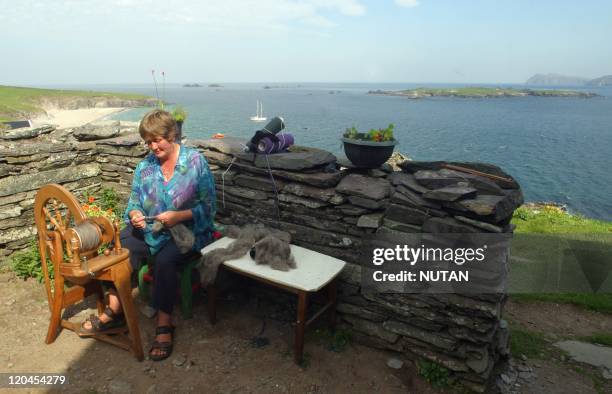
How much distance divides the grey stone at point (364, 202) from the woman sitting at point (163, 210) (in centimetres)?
155

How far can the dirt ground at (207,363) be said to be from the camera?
3270 millimetres

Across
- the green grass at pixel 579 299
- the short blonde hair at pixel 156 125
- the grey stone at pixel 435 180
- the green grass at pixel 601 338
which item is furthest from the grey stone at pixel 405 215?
the green grass at pixel 579 299

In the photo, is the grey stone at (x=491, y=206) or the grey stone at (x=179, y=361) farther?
the grey stone at (x=179, y=361)

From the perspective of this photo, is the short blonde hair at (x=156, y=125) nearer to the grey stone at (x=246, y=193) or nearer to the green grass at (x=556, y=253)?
the grey stone at (x=246, y=193)

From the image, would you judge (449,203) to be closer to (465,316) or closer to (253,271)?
(465,316)

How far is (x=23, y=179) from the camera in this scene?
5035 mm

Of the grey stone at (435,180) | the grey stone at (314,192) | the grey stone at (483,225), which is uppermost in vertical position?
the grey stone at (435,180)

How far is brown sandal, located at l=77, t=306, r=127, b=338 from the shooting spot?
146 inches

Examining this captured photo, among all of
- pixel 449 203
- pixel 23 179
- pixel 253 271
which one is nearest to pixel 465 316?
pixel 449 203

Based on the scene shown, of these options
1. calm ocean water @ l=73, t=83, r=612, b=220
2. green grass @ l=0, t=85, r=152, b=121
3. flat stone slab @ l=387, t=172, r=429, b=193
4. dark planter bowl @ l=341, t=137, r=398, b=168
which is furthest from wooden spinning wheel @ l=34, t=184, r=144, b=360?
green grass @ l=0, t=85, r=152, b=121

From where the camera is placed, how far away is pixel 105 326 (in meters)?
3.79

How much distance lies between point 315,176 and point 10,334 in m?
3.61

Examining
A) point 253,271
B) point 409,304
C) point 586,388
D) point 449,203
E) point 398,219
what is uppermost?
point 449,203

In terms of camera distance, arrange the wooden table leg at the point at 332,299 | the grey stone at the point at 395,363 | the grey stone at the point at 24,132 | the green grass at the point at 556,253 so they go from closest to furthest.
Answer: the grey stone at the point at 395,363, the wooden table leg at the point at 332,299, the grey stone at the point at 24,132, the green grass at the point at 556,253
